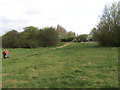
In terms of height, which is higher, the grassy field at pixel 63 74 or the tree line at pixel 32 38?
the tree line at pixel 32 38

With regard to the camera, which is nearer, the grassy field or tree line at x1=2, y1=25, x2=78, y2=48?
the grassy field

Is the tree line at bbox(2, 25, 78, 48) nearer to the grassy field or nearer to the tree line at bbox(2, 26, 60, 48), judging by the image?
the tree line at bbox(2, 26, 60, 48)

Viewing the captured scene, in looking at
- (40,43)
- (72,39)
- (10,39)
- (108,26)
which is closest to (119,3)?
(108,26)

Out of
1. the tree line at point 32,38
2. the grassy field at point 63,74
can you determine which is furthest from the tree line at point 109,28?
the grassy field at point 63,74

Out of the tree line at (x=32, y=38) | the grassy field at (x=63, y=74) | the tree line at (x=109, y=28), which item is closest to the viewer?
the grassy field at (x=63, y=74)

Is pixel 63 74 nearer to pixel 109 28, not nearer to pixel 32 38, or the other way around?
pixel 109 28

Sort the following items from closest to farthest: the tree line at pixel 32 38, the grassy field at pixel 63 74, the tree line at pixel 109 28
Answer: the grassy field at pixel 63 74
the tree line at pixel 109 28
the tree line at pixel 32 38

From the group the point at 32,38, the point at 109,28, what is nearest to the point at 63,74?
the point at 109,28

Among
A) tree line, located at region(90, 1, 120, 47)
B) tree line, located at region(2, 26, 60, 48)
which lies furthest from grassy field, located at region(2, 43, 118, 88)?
tree line, located at region(2, 26, 60, 48)

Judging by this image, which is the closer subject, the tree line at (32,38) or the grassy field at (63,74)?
the grassy field at (63,74)

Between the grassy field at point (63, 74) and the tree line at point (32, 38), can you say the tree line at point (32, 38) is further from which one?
the grassy field at point (63, 74)

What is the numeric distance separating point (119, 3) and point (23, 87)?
43.6 metres

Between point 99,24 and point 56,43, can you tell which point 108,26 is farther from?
point 56,43

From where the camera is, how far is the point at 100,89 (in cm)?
595
